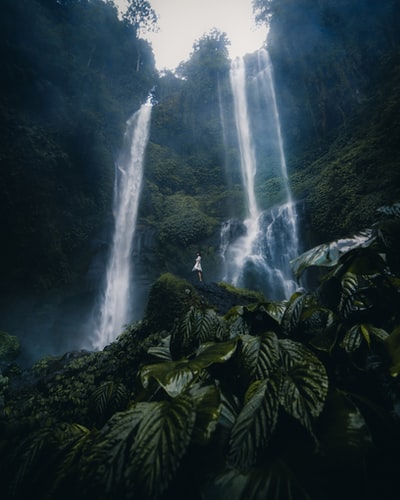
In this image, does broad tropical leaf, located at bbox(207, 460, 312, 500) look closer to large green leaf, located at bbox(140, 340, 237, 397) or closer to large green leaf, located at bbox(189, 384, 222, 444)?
large green leaf, located at bbox(189, 384, 222, 444)

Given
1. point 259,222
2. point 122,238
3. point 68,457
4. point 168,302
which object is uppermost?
point 122,238

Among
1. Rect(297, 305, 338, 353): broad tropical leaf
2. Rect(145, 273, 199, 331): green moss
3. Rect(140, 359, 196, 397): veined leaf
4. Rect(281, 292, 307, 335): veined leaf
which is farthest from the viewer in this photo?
Rect(145, 273, 199, 331): green moss

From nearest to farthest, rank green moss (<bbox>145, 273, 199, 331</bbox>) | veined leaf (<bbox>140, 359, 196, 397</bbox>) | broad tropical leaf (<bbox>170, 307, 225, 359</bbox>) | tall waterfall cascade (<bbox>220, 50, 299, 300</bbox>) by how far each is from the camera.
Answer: veined leaf (<bbox>140, 359, 196, 397</bbox>) < broad tropical leaf (<bbox>170, 307, 225, 359</bbox>) < green moss (<bbox>145, 273, 199, 331</bbox>) < tall waterfall cascade (<bbox>220, 50, 299, 300</bbox>)

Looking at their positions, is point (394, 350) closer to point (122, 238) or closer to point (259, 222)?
point (259, 222)

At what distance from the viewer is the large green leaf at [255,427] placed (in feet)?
1.97

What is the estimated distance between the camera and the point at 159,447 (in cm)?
61

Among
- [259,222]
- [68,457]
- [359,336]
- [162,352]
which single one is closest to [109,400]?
[162,352]

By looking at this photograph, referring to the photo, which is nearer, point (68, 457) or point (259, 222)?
point (68, 457)

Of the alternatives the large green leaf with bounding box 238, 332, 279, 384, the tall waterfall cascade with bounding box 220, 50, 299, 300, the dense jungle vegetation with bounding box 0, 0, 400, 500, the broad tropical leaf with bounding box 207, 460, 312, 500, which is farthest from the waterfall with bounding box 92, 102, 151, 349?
the broad tropical leaf with bounding box 207, 460, 312, 500

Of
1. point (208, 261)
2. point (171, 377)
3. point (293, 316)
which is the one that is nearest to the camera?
point (171, 377)

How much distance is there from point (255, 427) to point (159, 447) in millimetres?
260

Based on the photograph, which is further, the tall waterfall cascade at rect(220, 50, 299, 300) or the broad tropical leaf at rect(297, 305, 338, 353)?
the tall waterfall cascade at rect(220, 50, 299, 300)

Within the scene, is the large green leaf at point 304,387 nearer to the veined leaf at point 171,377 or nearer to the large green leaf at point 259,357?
the large green leaf at point 259,357

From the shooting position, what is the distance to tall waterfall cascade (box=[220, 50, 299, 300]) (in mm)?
10438
